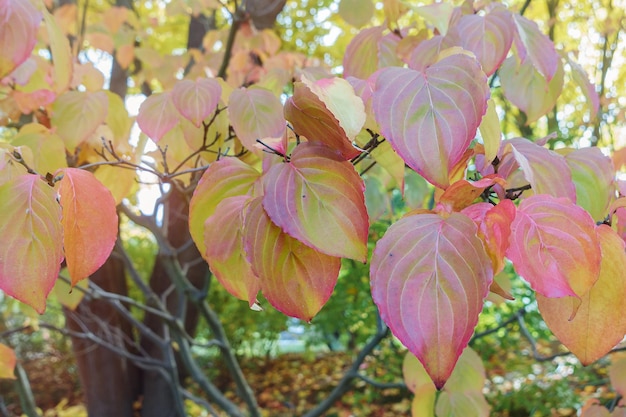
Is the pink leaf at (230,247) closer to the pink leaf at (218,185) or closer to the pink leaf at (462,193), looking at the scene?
the pink leaf at (218,185)

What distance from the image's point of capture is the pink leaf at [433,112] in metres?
0.43

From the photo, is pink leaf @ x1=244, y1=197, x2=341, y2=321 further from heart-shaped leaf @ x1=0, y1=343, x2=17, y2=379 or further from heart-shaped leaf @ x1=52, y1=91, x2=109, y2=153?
heart-shaped leaf @ x1=0, y1=343, x2=17, y2=379

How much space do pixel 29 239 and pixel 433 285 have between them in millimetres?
361

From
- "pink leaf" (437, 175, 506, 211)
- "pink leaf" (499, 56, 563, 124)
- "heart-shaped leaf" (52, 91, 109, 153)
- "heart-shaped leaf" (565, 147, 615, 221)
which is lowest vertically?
"pink leaf" (437, 175, 506, 211)

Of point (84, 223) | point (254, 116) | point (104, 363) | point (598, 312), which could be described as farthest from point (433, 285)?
point (104, 363)

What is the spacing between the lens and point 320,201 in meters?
0.46

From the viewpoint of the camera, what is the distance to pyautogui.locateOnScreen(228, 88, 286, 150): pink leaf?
2.47ft

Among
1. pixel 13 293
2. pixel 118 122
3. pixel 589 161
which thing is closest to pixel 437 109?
pixel 589 161

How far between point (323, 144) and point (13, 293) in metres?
0.30

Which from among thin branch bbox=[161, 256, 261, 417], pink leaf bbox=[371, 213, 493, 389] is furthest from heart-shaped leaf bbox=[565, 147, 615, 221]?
thin branch bbox=[161, 256, 261, 417]

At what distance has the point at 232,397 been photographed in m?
4.00

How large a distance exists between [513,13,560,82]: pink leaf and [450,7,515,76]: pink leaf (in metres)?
0.03

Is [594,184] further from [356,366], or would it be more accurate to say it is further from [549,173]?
[356,366]

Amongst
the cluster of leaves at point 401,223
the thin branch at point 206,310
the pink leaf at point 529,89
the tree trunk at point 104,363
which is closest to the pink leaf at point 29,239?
the cluster of leaves at point 401,223
